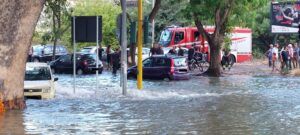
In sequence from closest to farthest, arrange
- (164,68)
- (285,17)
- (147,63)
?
(164,68), (147,63), (285,17)

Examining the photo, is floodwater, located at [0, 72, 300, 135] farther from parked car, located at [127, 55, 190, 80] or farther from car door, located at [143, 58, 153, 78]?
car door, located at [143, 58, 153, 78]

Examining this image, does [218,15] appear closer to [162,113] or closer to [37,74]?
[37,74]

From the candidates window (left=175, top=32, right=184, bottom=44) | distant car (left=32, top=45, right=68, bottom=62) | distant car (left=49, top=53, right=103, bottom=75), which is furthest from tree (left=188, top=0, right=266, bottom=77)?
distant car (left=32, top=45, right=68, bottom=62)

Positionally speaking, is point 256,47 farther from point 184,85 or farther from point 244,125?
point 244,125

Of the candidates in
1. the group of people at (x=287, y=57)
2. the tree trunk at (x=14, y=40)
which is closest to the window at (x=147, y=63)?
the group of people at (x=287, y=57)

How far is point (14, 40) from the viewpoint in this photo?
57.6 feet

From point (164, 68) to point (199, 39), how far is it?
16909 mm

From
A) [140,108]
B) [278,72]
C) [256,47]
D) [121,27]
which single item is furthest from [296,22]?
[140,108]

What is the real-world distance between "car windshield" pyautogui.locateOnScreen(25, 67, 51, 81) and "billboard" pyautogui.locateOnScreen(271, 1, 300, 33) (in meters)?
28.3

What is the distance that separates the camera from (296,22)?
49.3 metres

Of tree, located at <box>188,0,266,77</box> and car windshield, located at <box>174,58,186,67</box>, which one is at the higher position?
tree, located at <box>188,0,266,77</box>

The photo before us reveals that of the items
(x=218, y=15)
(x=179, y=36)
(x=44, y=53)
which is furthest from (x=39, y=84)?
(x=44, y=53)

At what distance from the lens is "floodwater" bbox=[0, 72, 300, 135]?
14.7 metres

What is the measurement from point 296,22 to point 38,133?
3754 centimetres
